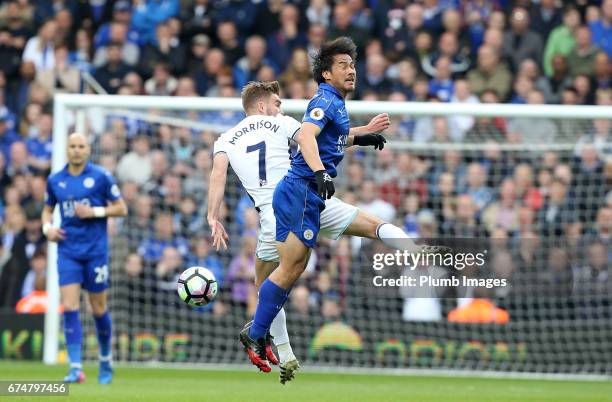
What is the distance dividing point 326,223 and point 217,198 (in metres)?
0.84

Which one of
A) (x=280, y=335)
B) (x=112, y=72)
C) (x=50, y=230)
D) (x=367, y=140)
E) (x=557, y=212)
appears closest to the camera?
(x=280, y=335)

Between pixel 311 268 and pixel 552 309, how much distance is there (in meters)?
3.00

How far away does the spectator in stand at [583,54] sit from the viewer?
16984mm

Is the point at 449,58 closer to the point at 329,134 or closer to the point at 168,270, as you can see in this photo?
the point at 168,270

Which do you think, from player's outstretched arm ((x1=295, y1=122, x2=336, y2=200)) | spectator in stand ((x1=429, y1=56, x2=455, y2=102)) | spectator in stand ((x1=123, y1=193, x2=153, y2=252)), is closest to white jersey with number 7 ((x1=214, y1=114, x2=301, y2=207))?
player's outstretched arm ((x1=295, y1=122, x2=336, y2=200))

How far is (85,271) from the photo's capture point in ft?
39.5

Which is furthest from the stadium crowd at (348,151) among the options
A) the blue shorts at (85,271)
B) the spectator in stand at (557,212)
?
the blue shorts at (85,271)

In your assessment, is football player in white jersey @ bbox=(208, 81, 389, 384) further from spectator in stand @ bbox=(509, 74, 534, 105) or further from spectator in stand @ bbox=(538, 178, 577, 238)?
spectator in stand @ bbox=(509, 74, 534, 105)

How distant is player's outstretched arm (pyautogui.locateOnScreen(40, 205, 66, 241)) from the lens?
1180cm

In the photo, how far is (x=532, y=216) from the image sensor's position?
15.0m

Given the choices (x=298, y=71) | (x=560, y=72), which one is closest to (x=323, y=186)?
(x=298, y=71)

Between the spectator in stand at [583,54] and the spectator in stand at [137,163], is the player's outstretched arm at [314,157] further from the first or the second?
the spectator in stand at [583,54]

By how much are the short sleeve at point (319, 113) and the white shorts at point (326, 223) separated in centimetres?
72

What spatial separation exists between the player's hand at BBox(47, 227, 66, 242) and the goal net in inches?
96.4
